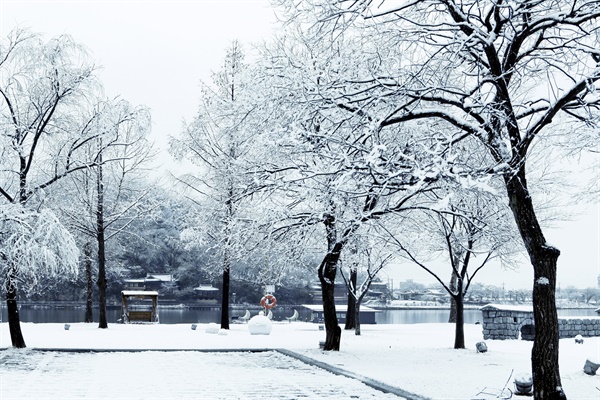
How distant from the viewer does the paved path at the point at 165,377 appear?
9438mm

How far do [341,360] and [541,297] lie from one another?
621cm

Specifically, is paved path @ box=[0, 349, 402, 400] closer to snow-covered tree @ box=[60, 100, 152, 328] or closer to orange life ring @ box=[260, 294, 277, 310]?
snow-covered tree @ box=[60, 100, 152, 328]

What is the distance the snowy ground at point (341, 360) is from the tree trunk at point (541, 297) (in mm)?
958

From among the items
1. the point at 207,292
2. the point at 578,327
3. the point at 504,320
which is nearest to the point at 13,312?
the point at 504,320

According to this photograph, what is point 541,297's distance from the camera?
8.60m

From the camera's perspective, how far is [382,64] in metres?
9.97

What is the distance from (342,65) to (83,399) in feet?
20.0

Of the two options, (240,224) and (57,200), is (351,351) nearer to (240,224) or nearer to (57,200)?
(240,224)

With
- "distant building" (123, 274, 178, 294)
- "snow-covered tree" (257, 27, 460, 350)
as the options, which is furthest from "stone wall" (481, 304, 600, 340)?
"distant building" (123, 274, 178, 294)

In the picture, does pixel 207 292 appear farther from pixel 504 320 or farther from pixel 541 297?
pixel 541 297

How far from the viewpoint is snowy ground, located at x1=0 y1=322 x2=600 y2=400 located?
10.3 m

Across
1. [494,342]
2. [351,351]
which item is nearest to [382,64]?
[351,351]

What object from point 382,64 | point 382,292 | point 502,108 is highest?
point 382,64

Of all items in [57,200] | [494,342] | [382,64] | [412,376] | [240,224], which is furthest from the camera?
[494,342]
